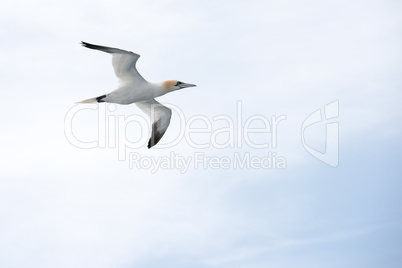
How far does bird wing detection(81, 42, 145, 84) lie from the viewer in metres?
21.7

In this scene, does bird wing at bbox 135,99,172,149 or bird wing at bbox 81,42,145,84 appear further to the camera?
bird wing at bbox 135,99,172,149

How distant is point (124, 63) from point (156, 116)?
3890mm

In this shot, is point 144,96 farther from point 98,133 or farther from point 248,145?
point 248,145

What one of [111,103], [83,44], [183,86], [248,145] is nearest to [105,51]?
[83,44]

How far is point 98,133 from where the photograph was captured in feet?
84.9

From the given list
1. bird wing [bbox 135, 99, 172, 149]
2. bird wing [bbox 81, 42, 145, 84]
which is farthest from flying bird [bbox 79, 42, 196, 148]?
bird wing [bbox 135, 99, 172, 149]

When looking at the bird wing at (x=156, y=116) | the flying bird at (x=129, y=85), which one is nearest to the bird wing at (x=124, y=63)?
the flying bird at (x=129, y=85)

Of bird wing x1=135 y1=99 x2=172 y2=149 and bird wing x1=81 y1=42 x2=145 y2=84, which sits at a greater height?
bird wing x1=81 y1=42 x2=145 y2=84

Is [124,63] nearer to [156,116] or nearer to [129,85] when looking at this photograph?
[129,85]

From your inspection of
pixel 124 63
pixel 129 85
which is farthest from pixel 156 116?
pixel 124 63

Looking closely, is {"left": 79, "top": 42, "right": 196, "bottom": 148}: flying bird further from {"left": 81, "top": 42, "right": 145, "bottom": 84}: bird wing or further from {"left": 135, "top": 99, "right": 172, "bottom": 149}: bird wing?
{"left": 135, "top": 99, "right": 172, "bottom": 149}: bird wing

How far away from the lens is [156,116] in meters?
25.8

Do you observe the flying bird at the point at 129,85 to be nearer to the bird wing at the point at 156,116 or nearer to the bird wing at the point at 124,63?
the bird wing at the point at 124,63

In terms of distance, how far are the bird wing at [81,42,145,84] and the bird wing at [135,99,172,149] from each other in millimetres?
2463
